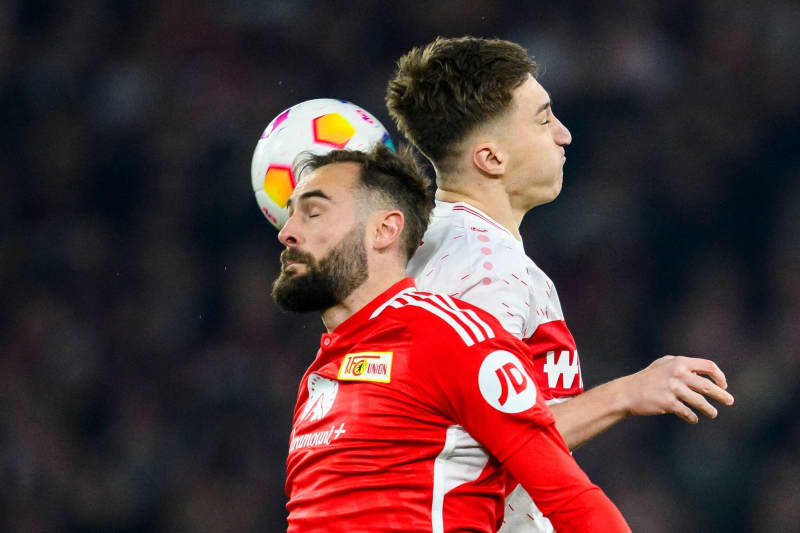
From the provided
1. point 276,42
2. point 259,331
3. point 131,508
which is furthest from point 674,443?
point 276,42

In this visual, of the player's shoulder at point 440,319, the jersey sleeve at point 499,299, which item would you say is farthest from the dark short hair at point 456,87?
the player's shoulder at point 440,319

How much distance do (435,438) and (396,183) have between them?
2.41 ft

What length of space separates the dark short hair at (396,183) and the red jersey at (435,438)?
332 mm

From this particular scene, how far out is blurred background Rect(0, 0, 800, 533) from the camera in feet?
19.4

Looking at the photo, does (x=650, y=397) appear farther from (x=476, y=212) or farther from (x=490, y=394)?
(x=476, y=212)

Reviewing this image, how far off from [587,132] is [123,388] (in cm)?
310

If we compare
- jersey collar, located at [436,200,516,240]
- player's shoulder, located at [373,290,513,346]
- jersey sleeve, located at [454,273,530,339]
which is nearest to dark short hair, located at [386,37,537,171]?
jersey collar, located at [436,200,516,240]

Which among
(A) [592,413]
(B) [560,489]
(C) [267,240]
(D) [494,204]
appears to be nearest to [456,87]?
(D) [494,204]

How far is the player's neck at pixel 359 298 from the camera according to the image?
260 cm

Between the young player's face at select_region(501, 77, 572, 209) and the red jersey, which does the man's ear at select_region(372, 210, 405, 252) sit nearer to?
the red jersey

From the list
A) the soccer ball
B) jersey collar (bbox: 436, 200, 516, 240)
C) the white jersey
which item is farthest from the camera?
the soccer ball

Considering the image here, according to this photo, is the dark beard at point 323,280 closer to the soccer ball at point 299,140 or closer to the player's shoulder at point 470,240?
the player's shoulder at point 470,240

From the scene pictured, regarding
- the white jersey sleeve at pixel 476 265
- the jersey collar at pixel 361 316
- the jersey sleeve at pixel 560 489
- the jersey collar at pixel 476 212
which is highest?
the jersey collar at pixel 476 212

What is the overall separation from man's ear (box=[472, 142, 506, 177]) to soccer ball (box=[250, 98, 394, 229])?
34 centimetres
